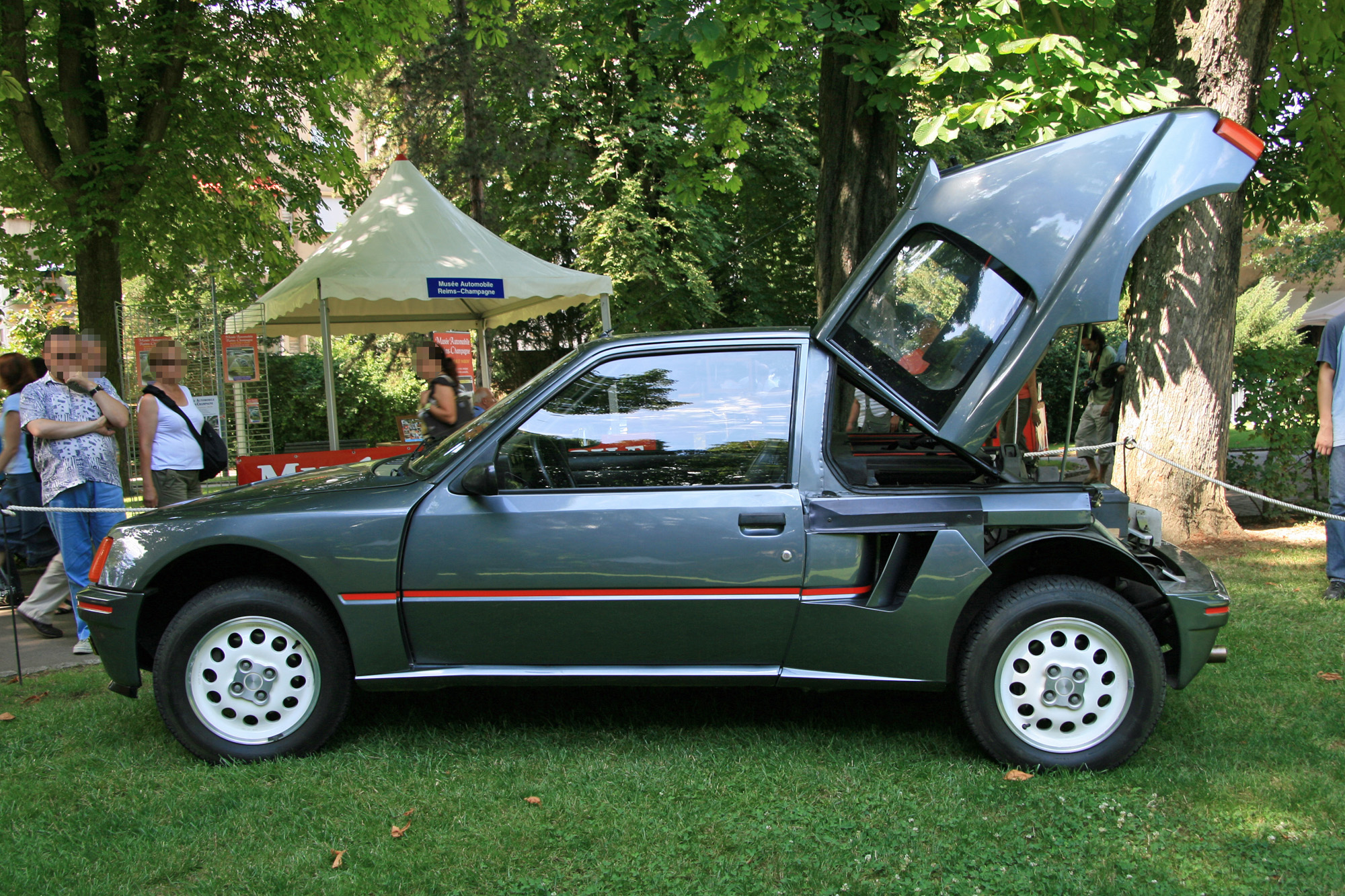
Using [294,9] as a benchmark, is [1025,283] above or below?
below

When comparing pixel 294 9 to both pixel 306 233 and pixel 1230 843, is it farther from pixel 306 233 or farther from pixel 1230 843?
pixel 1230 843

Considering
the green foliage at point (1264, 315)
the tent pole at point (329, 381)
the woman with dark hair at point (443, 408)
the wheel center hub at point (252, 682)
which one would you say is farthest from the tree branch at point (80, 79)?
the green foliage at point (1264, 315)

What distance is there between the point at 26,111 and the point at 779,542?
1126cm

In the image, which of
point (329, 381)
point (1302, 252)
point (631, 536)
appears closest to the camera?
point (631, 536)

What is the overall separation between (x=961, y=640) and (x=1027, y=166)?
1.87m

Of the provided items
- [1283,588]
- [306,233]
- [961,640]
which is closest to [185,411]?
[961,640]

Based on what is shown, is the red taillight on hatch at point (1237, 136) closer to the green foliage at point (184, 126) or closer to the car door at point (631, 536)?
the car door at point (631, 536)

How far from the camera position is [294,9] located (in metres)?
12.6

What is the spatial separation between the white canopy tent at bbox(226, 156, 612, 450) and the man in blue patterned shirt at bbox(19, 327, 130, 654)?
4138 millimetres

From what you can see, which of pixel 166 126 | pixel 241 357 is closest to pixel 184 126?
pixel 166 126

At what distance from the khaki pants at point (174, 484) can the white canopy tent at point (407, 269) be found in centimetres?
365

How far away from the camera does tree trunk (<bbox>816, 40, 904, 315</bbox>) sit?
864 cm

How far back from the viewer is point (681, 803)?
3283 millimetres

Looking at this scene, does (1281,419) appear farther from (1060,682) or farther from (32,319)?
(32,319)
